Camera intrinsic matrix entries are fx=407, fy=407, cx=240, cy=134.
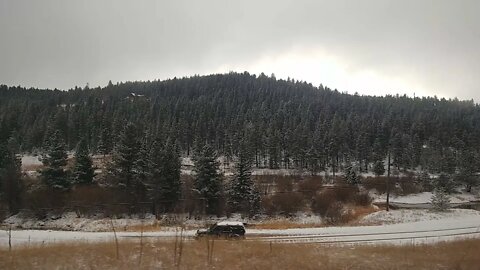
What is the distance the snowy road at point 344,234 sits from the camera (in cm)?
2458

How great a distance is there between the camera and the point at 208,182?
188 feet

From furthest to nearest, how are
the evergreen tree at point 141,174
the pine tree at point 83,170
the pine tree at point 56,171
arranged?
the pine tree at point 83,170
the evergreen tree at point 141,174
the pine tree at point 56,171

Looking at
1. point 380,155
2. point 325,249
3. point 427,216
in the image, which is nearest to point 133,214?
point 427,216

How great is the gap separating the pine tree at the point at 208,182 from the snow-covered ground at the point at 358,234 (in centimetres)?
2336

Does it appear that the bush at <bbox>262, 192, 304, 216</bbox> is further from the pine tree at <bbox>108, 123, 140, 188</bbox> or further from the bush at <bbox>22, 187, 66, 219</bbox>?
the bush at <bbox>22, 187, 66, 219</bbox>

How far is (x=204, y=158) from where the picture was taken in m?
57.8

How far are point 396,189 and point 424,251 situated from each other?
70798 millimetres

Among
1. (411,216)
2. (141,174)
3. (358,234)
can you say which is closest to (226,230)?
(358,234)

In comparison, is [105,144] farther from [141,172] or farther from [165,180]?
[165,180]

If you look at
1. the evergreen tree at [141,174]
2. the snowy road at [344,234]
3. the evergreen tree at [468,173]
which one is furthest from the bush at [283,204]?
the evergreen tree at [468,173]

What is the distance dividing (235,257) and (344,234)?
43.8ft

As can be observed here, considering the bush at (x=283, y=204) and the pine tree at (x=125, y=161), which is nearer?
the pine tree at (x=125, y=161)

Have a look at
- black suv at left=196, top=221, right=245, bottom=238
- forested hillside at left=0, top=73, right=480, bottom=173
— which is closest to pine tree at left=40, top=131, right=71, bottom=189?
black suv at left=196, top=221, right=245, bottom=238

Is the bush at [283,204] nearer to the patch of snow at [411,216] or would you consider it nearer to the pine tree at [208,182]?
the pine tree at [208,182]
